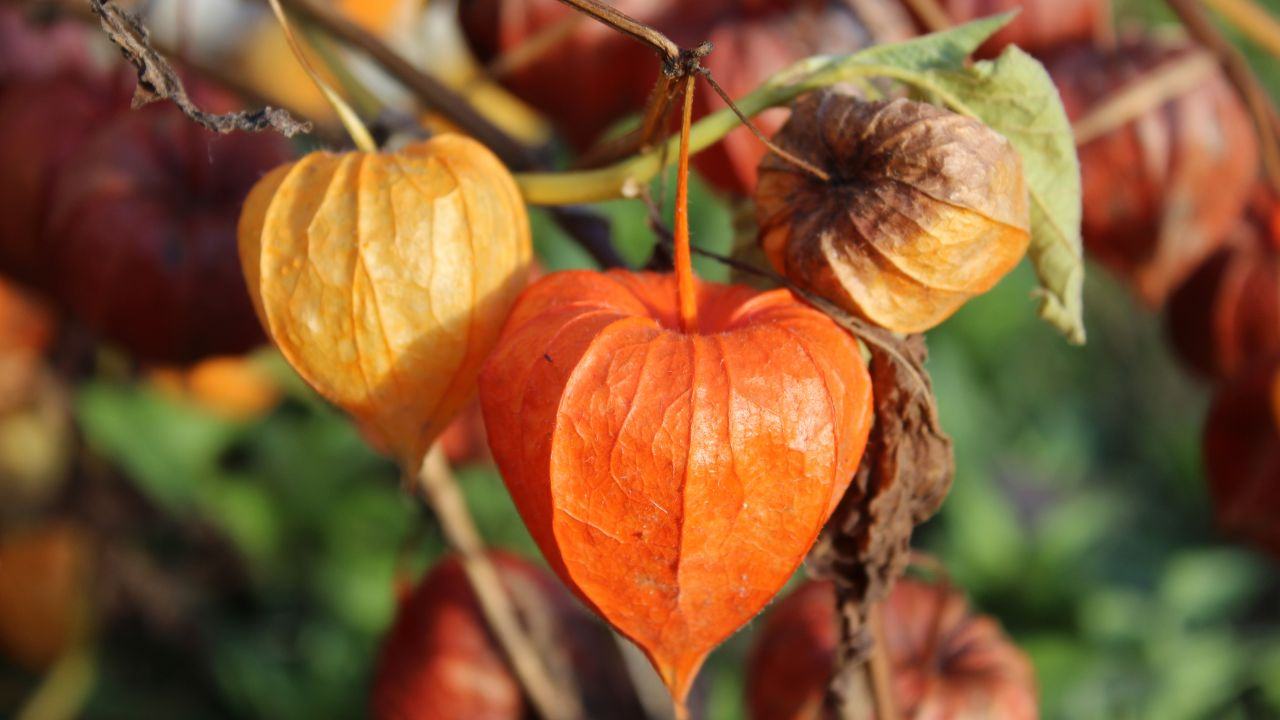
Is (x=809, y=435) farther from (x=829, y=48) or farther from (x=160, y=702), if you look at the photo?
(x=160, y=702)

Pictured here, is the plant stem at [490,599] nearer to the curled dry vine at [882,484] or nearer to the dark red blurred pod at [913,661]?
the dark red blurred pod at [913,661]

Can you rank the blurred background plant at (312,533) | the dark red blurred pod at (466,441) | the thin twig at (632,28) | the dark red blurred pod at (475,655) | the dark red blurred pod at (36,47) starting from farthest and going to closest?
the blurred background plant at (312,533), the dark red blurred pod at (466,441), the dark red blurred pod at (36,47), the dark red blurred pod at (475,655), the thin twig at (632,28)

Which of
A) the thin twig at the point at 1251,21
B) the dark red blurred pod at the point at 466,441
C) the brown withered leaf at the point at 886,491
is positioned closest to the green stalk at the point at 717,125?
the brown withered leaf at the point at 886,491

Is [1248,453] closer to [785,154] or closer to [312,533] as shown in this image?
[785,154]

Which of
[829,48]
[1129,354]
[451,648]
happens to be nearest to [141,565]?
[451,648]

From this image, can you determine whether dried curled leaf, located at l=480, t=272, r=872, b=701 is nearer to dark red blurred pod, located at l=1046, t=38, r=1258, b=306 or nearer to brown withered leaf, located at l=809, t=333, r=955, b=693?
brown withered leaf, located at l=809, t=333, r=955, b=693
